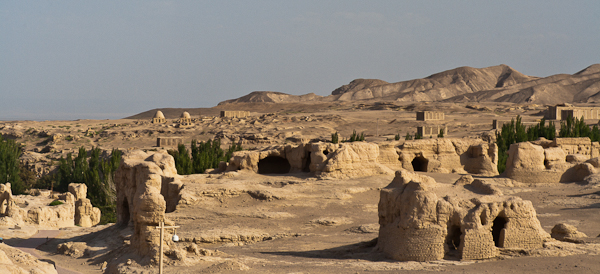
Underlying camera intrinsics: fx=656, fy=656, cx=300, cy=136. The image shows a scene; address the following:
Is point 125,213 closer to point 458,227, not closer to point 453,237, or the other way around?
point 453,237

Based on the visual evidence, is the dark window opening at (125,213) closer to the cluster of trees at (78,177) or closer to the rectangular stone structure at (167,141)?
the cluster of trees at (78,177)

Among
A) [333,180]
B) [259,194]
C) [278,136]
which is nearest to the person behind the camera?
[259,194]

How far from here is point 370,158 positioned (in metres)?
25.8

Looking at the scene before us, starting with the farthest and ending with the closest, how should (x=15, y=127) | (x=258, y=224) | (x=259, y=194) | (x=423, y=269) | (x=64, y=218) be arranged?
1. (x=15, y=127)
2. (x=64, y=218)
3. (x=259, y=194)
4. (x=258, y=224)
5. (x=423, y=269)

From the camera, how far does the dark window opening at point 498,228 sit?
44.9 ft

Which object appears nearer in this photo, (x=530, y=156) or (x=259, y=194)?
(x=259, y=194)

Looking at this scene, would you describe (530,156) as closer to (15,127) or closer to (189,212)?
(189,212)

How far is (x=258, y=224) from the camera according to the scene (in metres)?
19.7

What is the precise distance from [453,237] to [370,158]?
39.5ft

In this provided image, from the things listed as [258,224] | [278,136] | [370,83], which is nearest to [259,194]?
[258,224]

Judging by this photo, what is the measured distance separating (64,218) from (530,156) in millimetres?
19080

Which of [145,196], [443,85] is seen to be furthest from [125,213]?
[443,85]

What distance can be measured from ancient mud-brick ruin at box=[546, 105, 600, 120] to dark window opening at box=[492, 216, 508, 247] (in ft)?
128

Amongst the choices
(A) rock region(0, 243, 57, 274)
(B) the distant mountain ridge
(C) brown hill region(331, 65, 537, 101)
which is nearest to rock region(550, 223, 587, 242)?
(A) rock region(0, 243, 57, 274)
